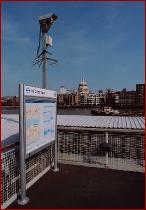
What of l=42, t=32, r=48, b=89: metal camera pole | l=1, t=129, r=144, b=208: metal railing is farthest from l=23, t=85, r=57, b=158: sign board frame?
l=42, t=32, r=48, b=89: metal camera pole

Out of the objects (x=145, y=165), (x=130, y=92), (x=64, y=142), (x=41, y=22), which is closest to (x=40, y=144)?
(x=64, y=142)

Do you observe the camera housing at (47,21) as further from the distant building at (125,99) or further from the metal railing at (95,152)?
the distant building at (125,99)

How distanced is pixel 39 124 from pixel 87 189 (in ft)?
7.25

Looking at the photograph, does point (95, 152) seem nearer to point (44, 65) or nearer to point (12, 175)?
point (12, 175)

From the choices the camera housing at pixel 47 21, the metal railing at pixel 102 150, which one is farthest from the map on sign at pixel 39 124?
the camera housing at pixel 47 21

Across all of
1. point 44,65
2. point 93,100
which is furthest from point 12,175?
point 93,100

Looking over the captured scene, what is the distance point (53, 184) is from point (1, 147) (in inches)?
86.5

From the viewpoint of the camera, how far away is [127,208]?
200 inches

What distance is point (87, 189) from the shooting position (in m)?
6.11

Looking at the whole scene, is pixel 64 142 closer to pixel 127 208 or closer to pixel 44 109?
pixel 44 109

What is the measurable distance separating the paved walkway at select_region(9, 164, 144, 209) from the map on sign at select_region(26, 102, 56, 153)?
121cm

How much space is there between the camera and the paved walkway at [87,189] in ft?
17.4

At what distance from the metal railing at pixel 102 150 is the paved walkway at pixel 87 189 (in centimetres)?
44

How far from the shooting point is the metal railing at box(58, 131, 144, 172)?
25.5 ft
